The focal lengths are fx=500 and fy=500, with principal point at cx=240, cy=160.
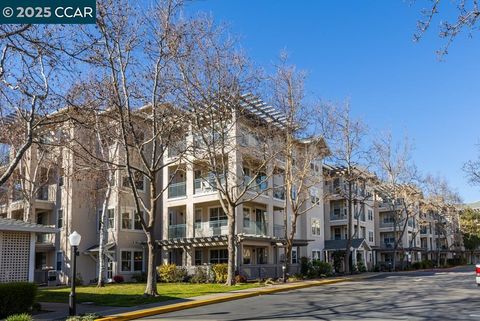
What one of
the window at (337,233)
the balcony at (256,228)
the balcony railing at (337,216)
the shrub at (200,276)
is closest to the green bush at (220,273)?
the shrub at (200,276)

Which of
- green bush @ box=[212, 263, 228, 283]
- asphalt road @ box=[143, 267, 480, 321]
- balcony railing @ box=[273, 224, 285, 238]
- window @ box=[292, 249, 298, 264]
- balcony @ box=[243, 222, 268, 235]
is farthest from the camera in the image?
window @ box=[292, 249, 298, 264]

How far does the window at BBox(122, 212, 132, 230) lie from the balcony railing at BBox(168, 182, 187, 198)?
3.76m

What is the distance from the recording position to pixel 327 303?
19.3m

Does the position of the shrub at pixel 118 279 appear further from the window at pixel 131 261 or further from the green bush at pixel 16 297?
the green bush at pixel 16 297

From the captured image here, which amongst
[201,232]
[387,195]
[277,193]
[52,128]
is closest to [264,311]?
[52,128]

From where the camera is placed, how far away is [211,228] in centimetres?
3831

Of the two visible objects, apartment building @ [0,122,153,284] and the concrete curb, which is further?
apartment building @ [0,122,153,284]

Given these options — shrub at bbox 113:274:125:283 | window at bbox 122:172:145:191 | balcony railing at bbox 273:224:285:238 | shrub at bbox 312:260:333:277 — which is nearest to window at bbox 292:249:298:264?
balcony railing at bbox 273:224:285:238

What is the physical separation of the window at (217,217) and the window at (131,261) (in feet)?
21.7

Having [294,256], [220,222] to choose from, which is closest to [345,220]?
[294,256]

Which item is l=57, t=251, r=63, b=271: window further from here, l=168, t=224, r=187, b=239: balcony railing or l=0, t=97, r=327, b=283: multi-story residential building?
l=168, t=224, r=187, b=239: balcony railing

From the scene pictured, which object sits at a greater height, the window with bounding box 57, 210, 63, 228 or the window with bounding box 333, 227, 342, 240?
the window with bounding box 57, 210, 63, 228

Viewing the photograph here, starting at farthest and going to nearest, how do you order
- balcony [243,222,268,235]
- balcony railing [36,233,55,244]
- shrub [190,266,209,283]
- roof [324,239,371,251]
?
1. roof [324,239,371,251]
2. balcony railing [36,233,55,244]
3. balcony [243,222,268,235]
4. shrub [190,266,209,283]

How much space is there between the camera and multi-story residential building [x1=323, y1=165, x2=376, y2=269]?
5397cm
